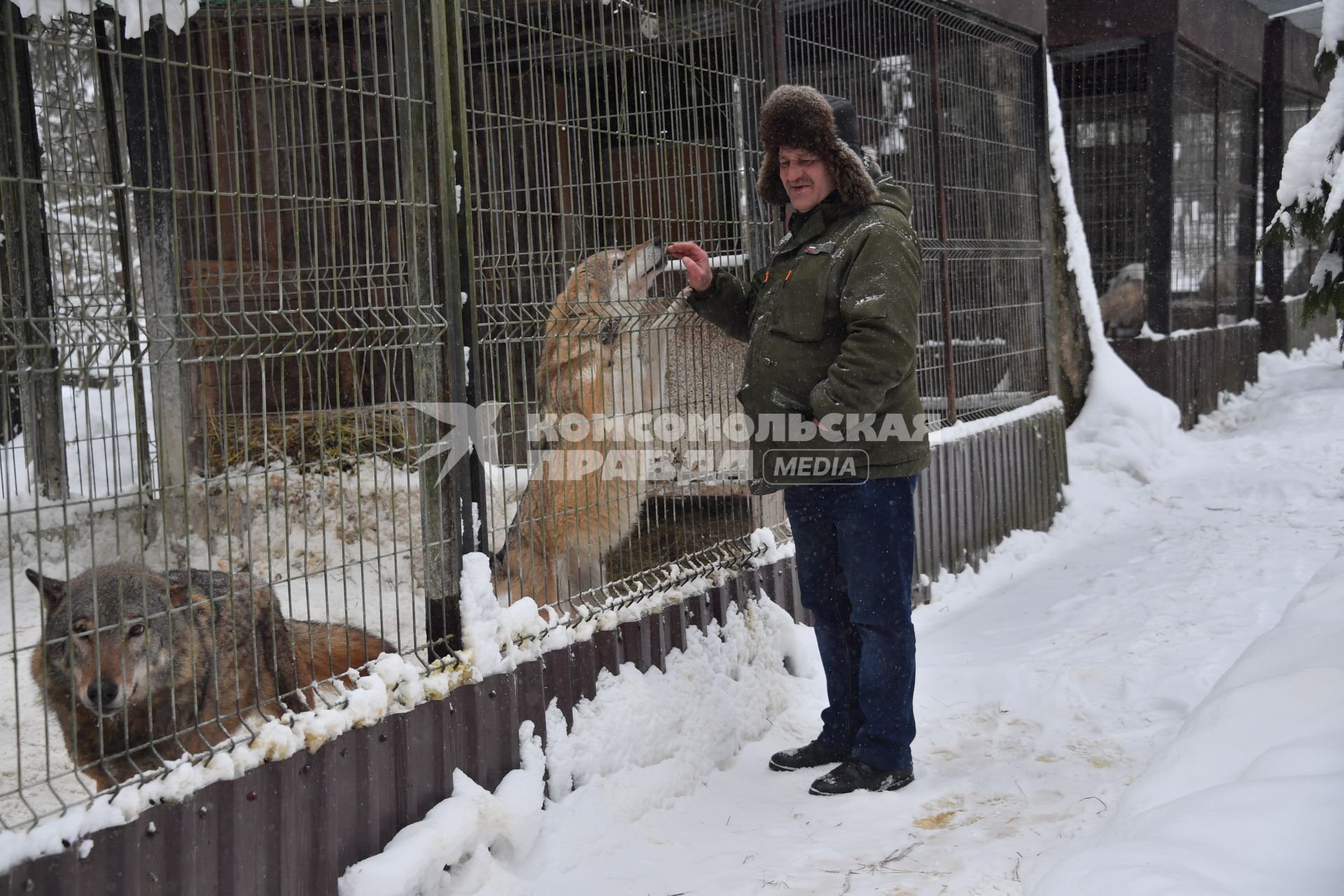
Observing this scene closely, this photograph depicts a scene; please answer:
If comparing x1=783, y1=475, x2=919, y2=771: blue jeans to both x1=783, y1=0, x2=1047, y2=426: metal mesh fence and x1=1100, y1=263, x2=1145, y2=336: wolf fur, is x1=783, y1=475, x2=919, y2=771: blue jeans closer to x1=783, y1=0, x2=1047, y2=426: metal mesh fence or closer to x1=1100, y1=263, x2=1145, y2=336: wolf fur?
x1=783, y1=0, x2=1047, y2=426: metal mesh fence

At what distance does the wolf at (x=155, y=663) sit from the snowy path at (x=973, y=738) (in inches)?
35.1

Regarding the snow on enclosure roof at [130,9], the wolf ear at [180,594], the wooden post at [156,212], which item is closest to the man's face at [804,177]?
the snow on enclosure roof at [130,9]

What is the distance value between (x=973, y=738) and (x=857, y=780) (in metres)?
0.75

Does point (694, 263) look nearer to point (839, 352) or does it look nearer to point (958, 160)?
point (839, 352)

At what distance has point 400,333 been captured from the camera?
3.90 m

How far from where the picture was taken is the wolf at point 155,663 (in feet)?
9.48

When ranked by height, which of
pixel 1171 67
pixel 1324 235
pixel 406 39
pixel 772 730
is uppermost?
pixel 1171 67

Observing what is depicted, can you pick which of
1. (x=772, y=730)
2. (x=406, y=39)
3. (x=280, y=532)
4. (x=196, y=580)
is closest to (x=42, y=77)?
(x=406, y=39)

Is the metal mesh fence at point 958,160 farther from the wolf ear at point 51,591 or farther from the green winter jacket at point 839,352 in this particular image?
the wolf ear at point 51,591

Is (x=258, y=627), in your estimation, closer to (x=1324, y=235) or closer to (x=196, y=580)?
(x=196, y=580)

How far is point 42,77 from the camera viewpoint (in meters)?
4.64

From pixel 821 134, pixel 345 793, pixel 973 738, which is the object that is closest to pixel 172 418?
pixel 345 793

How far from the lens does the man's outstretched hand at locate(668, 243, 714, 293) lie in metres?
4.35

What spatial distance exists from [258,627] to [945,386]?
16.4ft
